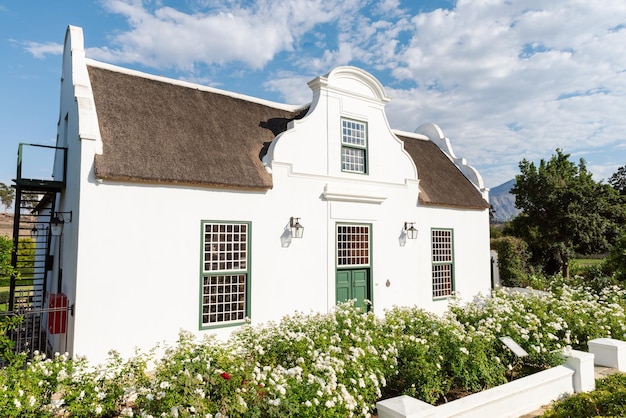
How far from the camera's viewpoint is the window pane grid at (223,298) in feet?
30.8

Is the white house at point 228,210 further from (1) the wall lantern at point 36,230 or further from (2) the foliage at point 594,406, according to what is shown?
(2) the foliage at point 594,406

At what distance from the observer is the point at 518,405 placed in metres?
6.19

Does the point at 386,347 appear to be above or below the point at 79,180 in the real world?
below

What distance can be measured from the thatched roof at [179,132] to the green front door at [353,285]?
12.1ft

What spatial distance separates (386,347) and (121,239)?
19.0ft

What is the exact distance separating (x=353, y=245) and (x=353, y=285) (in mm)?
1196

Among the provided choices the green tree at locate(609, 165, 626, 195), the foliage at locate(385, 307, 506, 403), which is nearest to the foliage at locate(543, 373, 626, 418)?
the foliage at locate(385, 307, 506, 403)

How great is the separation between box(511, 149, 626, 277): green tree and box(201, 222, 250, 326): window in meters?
18.1

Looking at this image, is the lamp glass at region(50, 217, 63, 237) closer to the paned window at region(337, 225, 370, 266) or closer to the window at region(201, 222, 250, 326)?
the window at region(201, 222, 250, 326)

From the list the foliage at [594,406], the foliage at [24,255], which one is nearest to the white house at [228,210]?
the foliage at [24,255]

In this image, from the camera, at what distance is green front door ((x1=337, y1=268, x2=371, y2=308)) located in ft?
38.5

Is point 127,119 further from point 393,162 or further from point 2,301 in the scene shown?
point 2,301

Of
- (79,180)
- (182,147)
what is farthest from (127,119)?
(79,180)

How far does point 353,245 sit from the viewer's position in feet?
39.9
